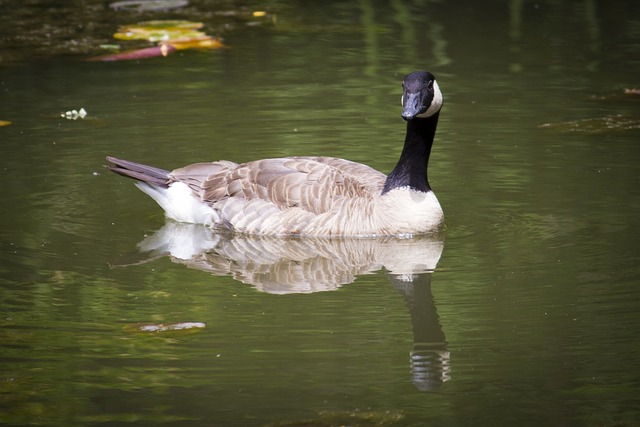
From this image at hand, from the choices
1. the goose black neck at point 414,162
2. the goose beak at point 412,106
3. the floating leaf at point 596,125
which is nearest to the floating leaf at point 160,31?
the floating leaf at point 596,125

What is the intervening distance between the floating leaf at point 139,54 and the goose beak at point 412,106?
25.7 ft

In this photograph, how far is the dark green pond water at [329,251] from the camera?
6973mm

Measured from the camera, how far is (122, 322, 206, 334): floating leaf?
7895 mm

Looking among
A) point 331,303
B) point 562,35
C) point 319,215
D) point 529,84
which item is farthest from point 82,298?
point 562,35

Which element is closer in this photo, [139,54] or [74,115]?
[74,115]

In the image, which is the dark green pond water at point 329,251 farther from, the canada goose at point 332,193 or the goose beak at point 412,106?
the goose beak at point 412,106

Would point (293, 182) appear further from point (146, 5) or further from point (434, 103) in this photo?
point (146, 5)

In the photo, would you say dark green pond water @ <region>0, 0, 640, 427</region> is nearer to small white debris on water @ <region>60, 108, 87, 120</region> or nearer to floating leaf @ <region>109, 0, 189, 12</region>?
small white debris on water @ <region>60, 108, 87, 120</region>

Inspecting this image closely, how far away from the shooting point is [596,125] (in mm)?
13195

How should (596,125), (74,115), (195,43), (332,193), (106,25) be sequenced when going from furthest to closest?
(106,25) → (195,43) → (74,115) → (596,125) → (332,193)

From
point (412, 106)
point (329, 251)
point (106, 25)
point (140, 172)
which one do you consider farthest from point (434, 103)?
point (106, 25)

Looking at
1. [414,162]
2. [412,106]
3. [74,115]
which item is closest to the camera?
[412,106]

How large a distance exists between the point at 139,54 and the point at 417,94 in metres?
7.88

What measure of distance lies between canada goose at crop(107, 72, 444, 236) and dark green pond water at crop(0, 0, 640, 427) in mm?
195
